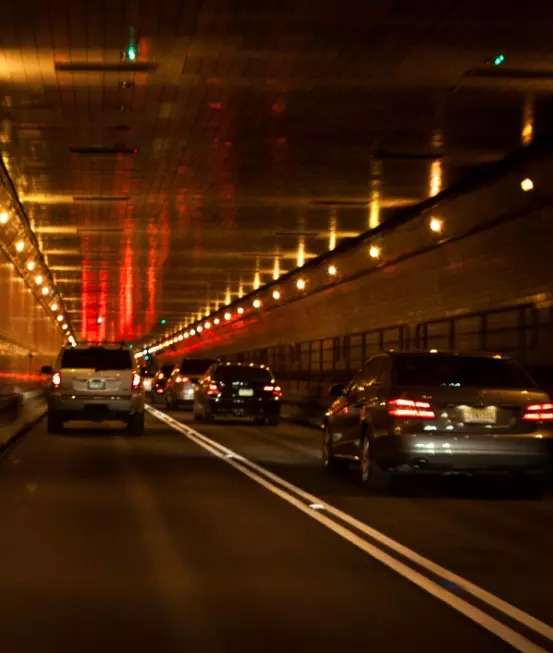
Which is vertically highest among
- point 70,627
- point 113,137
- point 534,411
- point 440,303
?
point 113,137

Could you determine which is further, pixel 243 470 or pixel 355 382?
pixel 243 470

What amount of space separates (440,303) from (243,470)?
45.5 ft

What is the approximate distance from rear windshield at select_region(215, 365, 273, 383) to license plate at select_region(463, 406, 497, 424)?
65.1ft

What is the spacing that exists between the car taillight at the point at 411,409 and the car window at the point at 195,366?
98.7 ft

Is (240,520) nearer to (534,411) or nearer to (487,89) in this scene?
(534,411)

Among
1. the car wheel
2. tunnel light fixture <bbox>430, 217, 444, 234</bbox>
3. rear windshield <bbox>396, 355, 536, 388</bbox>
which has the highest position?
tunnel light fixture <bbox>430, 217, 444, 234</bbox>

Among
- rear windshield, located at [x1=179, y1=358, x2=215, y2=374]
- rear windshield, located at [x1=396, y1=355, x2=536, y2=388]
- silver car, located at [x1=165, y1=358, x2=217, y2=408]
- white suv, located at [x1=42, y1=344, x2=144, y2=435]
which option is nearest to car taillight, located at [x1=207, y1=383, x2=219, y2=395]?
white suv, located at [x1=42, y1=344, x2=144, y2=435]

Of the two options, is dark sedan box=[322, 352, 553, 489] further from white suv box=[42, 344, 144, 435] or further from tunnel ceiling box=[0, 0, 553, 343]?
white suv box=[42, 344, 144, 435]

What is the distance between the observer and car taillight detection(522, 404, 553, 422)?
1428cm

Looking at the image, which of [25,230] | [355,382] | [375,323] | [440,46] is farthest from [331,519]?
[375,323]

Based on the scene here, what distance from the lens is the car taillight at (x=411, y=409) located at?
1423cm

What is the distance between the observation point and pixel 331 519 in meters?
12.6

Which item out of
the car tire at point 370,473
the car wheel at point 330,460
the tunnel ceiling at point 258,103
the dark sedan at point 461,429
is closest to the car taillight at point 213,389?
the tunnel ceiling at point 258,103

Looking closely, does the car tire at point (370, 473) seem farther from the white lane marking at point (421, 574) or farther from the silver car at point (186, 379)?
the silver car at point (186, 379)
